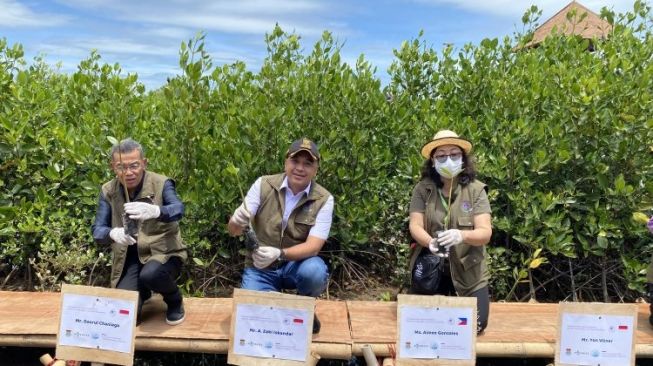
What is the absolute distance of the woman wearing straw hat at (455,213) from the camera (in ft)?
10.1

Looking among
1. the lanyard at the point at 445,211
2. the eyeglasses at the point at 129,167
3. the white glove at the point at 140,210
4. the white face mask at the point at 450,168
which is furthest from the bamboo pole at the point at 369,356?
the eyeglasses at the point at 129,167

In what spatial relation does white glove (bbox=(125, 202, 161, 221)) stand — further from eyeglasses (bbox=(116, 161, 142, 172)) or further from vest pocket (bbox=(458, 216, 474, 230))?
vest pocket (bbox=(458, 216, 474, 230))

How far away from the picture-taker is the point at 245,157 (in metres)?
3.81

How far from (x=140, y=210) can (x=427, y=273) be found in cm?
156

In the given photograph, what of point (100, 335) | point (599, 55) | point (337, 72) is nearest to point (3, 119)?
point (100, 335)

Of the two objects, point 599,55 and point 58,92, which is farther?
point 58,92

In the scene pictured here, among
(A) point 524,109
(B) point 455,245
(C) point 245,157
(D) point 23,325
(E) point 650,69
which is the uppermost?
(E) point 650,69

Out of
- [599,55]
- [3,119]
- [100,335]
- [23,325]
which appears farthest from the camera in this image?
[599,55]

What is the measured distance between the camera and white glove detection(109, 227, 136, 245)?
2877 mm

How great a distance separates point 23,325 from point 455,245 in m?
2.40

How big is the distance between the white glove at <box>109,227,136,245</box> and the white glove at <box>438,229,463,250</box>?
1.57 m

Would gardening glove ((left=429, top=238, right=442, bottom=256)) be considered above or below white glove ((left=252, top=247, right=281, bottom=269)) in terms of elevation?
Result: above

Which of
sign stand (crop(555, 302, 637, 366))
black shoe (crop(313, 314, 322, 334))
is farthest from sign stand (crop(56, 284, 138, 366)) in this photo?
sign stand (crop(555, 302, 637, 366))

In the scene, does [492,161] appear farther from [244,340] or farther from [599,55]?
[244,340]
